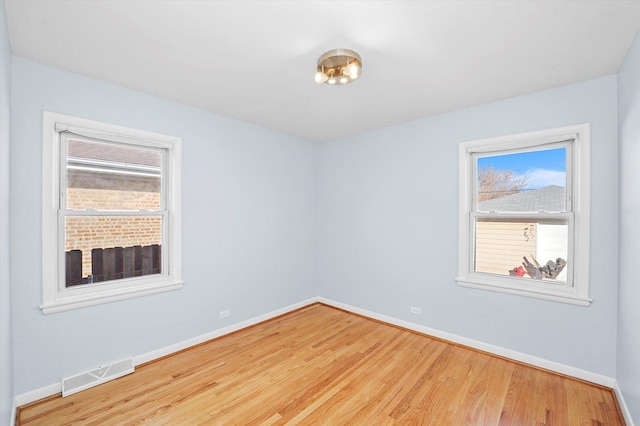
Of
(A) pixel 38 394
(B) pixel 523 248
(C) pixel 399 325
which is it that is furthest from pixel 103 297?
(B) pixel 523 248

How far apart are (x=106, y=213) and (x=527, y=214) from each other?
404 centimetres

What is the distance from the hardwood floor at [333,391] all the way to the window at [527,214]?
0.80 m

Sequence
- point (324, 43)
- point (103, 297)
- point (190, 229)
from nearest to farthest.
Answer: point (324, 43), point (103, 297), point (190, 229)

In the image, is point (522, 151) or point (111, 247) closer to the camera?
point (111, 247)

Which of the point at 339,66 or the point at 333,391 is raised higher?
the point at 339,66

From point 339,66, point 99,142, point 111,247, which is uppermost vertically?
point 339,66

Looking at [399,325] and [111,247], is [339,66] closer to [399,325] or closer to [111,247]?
[111,247]

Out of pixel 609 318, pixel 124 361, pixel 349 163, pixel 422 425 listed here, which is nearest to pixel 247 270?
pixel 124 361

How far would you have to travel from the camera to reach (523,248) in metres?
2.90

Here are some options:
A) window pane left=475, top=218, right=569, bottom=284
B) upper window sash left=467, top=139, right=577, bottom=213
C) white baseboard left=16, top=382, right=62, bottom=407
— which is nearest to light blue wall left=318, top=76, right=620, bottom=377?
upper window sash left=467, top=139, right=577, bottom=213

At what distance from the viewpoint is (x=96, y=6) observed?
1623 millimetres

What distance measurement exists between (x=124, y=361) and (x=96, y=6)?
9.15 feet

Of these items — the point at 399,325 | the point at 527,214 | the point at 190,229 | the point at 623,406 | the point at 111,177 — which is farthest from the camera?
the point at 399,325

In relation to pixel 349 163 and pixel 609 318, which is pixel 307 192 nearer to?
pixel 349 163
